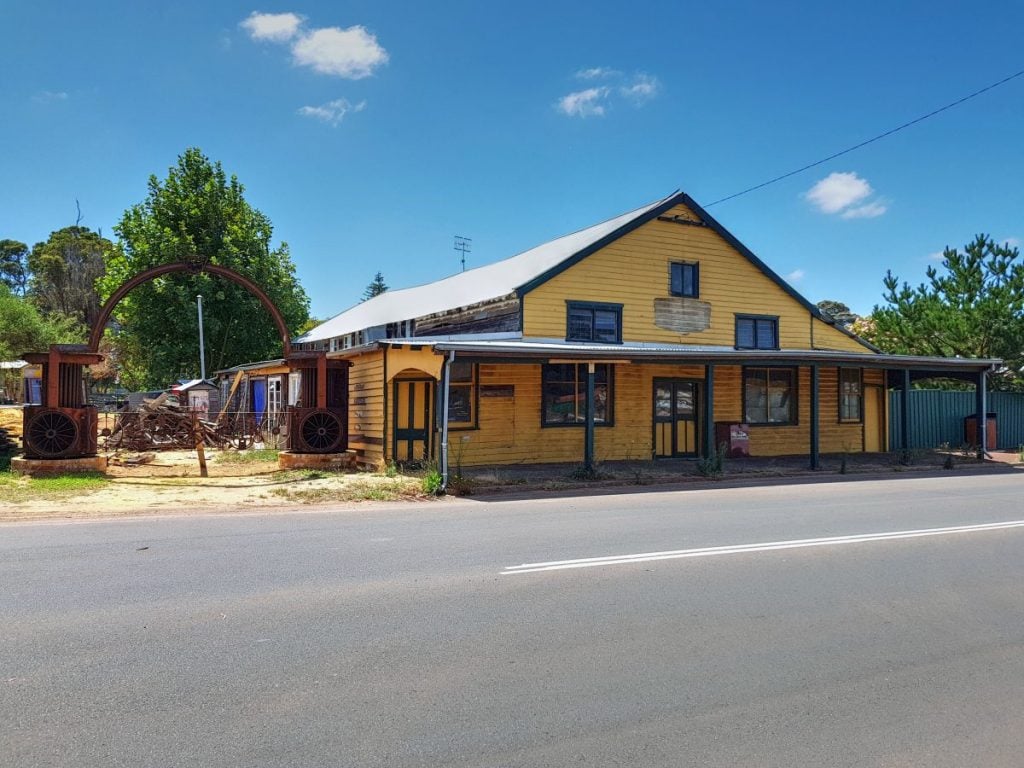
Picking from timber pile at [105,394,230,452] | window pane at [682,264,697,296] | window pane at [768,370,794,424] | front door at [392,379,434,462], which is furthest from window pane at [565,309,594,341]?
timber pile at [105,394,230,452]

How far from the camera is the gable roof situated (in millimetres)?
19688

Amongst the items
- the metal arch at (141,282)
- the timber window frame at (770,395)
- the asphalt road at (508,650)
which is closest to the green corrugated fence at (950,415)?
the timber window frame at (770,395)

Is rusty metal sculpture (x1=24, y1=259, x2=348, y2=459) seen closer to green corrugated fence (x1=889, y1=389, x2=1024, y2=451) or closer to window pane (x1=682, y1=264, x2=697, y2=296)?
window pane (x1=682, y1=264, x2=697, y2=296)

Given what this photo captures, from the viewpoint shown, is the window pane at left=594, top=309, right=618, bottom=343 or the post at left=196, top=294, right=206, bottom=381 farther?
the post at left=196, top=294, right=206, bottom=381

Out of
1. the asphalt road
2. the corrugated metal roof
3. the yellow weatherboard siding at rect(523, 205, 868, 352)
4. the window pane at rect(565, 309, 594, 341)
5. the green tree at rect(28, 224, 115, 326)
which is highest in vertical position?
the green tree at rect(28, 224, 115, 326)

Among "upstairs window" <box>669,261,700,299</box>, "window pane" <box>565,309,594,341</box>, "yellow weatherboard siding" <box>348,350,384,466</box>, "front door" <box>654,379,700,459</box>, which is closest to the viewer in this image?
"yellow weatherboard siding" <box>348,350,384,466</box>

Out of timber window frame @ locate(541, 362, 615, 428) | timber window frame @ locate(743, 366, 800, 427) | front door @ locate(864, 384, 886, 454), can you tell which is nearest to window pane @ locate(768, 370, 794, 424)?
timber window frame @ locate(743, 366, 800, 427)

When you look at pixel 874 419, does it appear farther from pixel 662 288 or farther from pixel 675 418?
pixel 662 288

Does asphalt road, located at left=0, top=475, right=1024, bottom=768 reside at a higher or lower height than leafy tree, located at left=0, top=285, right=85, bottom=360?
lower

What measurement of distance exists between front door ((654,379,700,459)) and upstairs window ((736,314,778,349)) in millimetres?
3003

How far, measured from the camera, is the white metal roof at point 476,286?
2070cm

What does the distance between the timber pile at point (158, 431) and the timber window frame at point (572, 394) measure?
33.5 feet

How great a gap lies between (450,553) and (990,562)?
528cm

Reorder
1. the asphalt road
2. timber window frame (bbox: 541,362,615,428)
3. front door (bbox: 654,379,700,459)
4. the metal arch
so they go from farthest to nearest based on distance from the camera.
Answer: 1. front door (bbox: 654,379,700,459)
2. timber window frame (bbox: 541,362,615,428)
3. the metal arch
4. the asphalt road
